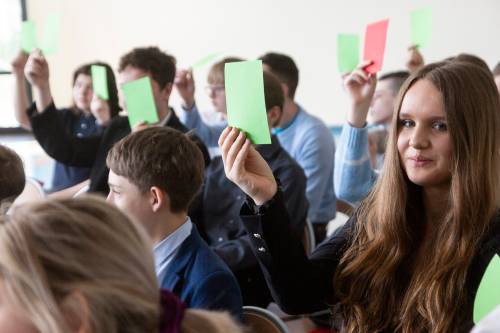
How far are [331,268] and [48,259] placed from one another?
72 cm

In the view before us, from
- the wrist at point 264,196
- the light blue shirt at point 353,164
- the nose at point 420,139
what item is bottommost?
the light blue shirt at point 353,164

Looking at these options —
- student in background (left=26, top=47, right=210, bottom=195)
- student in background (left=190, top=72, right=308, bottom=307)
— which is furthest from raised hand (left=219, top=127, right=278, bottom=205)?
student in background (left=26, top=47, right=210, bottom=195)

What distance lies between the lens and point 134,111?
7.08 ft

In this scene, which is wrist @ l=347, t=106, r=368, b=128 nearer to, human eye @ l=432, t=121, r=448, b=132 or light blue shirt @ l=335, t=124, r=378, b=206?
light blue shirt @ l=335, t=124, r=378, b=206

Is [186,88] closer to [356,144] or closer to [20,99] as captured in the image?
[20,99]

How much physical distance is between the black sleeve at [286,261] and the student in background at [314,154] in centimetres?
144

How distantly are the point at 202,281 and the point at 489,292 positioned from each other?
0.62 meters

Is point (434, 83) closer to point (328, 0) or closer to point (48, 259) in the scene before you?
point (48, 259)

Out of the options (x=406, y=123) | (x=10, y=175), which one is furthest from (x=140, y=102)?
(x=406, y=123)

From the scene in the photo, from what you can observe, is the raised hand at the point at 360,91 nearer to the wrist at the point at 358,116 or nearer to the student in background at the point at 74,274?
the wrist at the point at 358,116

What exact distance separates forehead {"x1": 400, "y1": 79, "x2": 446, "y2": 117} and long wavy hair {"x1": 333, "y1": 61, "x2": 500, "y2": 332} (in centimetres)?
1

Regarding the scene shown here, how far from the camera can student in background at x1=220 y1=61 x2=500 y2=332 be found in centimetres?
119

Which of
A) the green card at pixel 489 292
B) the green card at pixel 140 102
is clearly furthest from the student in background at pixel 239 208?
the green card at pixel 489 292

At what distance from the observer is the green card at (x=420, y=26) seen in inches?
101
